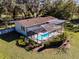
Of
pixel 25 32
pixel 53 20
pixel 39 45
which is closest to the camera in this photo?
pixel 39 45

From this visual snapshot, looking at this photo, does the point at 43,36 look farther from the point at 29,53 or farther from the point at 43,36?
the point at 29,53

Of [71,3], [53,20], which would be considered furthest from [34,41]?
[71,3]

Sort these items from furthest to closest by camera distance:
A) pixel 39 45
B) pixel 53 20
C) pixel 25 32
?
pixel 53 20 < pixel 25 32 < pixel 39 45

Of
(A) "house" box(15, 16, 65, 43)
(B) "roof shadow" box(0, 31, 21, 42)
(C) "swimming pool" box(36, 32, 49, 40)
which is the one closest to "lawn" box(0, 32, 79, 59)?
(B) "roof shadow" box(0, 31, 21, 42)

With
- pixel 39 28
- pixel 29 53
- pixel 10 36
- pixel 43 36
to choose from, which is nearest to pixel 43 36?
pixel 43 36

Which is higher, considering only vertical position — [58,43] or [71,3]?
[71,3]

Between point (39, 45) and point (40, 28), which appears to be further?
point (40, 28)

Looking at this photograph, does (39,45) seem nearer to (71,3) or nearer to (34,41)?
(34,41)
